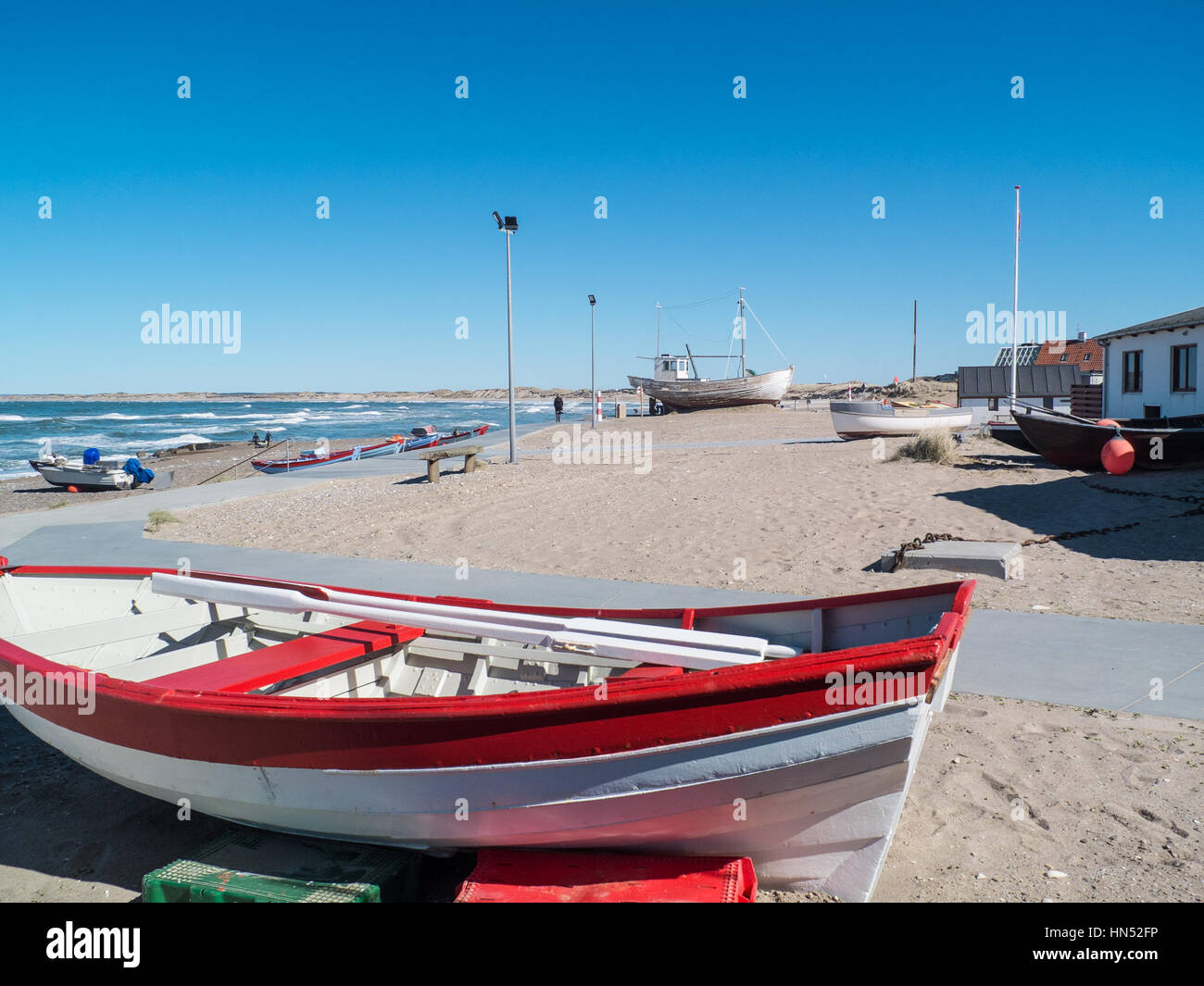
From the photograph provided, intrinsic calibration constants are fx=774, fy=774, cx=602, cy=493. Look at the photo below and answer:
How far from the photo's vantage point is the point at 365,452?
24.5 m

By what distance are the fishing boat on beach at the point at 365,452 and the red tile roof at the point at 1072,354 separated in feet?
146

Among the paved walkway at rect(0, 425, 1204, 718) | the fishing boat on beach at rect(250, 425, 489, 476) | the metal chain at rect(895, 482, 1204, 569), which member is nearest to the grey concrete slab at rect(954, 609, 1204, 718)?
the paved walkway at rect(0, 425, 1204, 718)

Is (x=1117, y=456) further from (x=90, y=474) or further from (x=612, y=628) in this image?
(x=90, y=474)

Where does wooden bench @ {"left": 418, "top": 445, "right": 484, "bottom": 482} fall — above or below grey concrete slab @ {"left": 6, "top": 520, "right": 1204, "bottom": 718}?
above

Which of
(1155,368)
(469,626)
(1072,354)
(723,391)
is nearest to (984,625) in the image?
(469,626)

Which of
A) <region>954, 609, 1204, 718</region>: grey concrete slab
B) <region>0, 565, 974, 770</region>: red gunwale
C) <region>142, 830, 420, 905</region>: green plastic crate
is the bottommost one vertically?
<region>142, 830, 420, 905</region>: green plastic crate

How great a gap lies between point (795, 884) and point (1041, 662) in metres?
3.22

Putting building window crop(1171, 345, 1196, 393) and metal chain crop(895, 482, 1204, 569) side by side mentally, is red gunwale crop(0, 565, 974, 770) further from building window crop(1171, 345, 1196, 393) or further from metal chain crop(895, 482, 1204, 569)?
building window crop(1171, 345, 1196, 393)

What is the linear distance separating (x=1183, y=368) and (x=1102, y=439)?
7625 millimetres

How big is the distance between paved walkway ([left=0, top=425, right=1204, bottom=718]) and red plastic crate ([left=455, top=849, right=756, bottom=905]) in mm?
2797

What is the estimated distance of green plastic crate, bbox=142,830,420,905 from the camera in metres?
3.15
